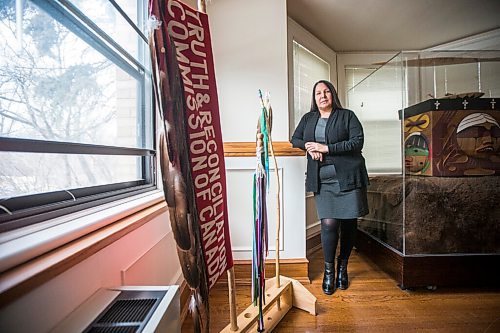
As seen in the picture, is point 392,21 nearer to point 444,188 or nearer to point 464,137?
point 464,137

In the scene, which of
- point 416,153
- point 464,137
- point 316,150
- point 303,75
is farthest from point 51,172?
point 303,75

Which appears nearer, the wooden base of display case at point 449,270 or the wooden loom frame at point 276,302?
the wooden loom frame at point 276,302

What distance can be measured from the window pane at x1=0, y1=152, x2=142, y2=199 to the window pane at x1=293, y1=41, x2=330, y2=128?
1.75 m

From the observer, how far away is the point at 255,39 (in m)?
1.75

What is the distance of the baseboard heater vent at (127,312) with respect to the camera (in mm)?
503

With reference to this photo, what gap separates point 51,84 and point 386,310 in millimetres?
1753

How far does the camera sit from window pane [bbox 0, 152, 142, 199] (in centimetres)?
59

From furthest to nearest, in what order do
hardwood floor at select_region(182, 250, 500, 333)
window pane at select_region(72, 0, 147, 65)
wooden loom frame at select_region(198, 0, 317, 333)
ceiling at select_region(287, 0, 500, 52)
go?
ceiling at select_region(287, 0, 500, 52), hardwood floor at select_region(182, 250, 500, 333), wooden loom frame at select_region(198, 0, 317, 333), window pane at select_region(72, 0, 147, 65)

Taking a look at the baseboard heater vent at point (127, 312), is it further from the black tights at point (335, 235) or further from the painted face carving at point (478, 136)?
the painted face carving at point (478, 136)

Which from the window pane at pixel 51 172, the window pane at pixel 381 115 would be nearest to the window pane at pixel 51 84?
the window pane at pixel 51 172

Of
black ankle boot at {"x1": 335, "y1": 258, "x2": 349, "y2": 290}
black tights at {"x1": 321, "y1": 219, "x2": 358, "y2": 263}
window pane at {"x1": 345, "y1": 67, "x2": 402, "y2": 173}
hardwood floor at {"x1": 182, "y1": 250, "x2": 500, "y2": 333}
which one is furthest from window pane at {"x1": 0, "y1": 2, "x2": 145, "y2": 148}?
window pane at {"x1": 345, "y1": 67, "x2": 402, "y2": 173}

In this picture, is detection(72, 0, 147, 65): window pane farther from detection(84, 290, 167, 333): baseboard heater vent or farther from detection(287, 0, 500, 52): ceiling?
detection(287, 0, 500, 52): ceiling

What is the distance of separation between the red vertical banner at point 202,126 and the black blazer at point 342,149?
93cm

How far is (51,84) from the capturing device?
0.71 meters
